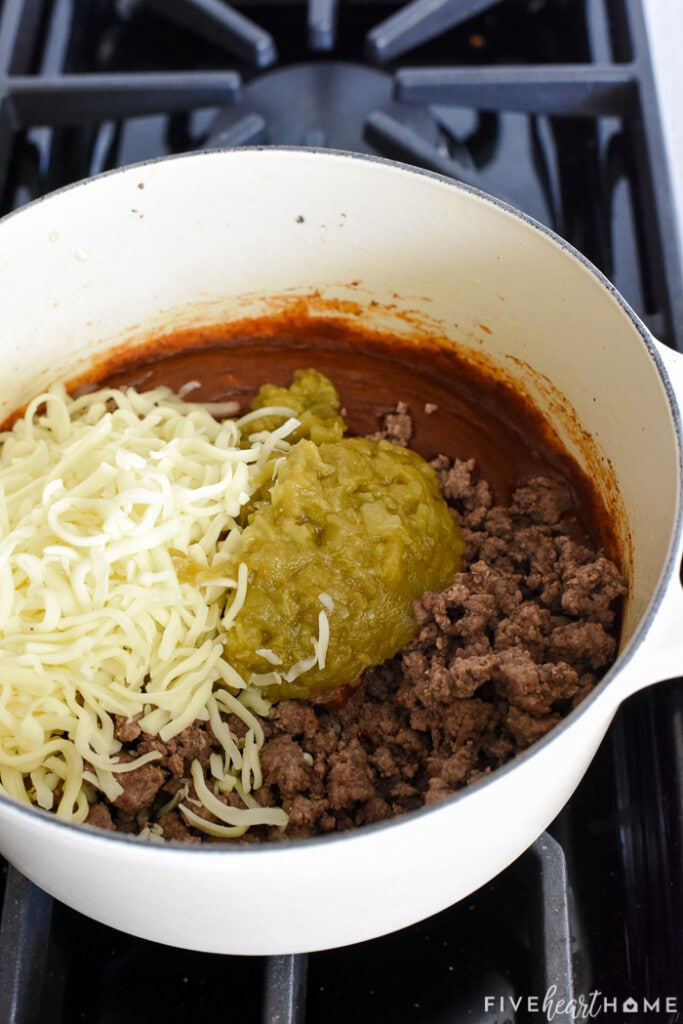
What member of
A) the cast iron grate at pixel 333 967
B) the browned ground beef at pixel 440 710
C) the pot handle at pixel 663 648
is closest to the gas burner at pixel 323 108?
the browned ground beef at pixel 440 710

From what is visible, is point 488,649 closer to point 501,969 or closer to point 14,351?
point 501,969

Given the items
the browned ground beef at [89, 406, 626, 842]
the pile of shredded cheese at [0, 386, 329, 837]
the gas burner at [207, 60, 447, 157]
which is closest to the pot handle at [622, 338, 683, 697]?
the browned ground beef at [89, 406, 626, 842]

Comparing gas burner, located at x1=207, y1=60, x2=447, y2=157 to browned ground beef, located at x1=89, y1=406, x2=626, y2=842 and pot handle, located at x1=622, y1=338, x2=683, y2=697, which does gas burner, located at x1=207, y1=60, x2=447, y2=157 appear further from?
pot handle, located at x1=622, y1=338, x2=683, y2=697

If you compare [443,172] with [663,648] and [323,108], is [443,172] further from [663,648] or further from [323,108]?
[663,648]

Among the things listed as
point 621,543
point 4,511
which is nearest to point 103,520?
point 4,511

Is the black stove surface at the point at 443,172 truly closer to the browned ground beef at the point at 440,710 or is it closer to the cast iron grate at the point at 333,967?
the cast iron grate at the point at 333,967

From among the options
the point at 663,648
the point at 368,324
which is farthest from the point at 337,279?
the point at 663,648
